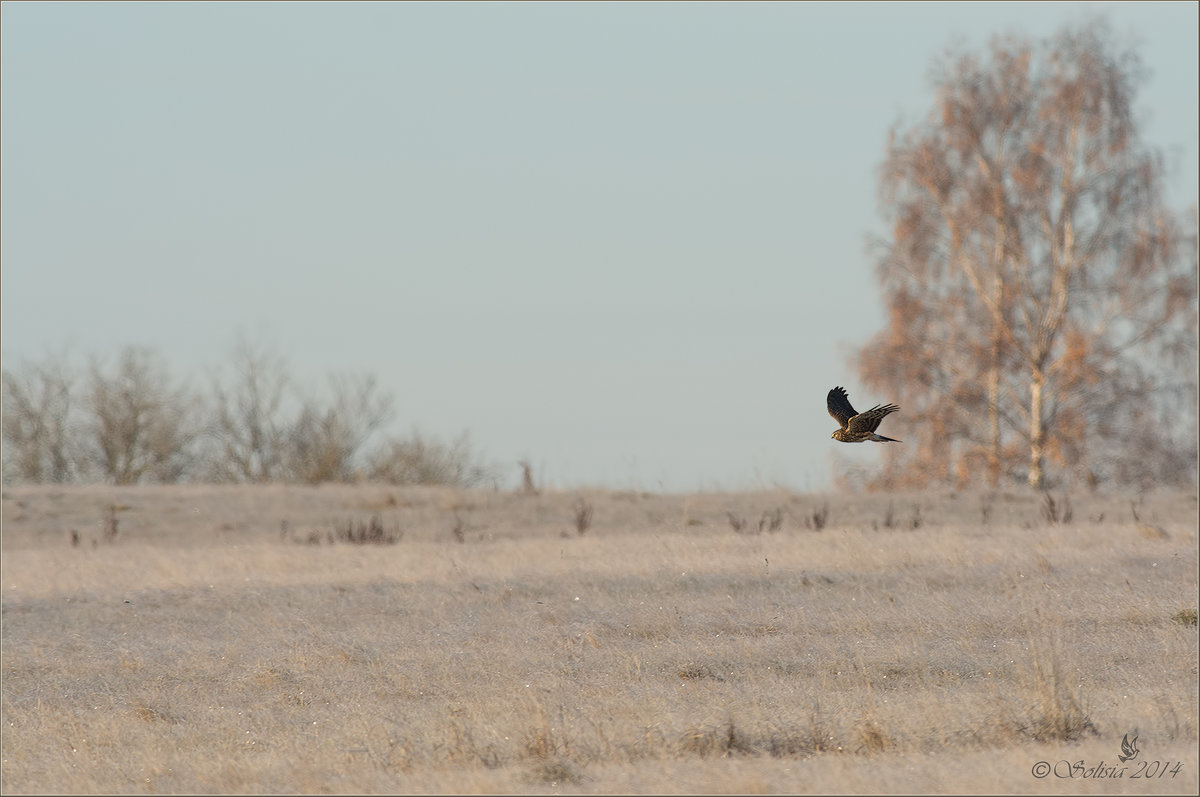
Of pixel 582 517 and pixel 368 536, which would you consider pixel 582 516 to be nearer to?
pixel 582 517

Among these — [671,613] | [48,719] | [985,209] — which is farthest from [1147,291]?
[48,719]

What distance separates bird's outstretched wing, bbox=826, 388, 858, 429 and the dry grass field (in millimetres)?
1625

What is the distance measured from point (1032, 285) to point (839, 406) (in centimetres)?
1913

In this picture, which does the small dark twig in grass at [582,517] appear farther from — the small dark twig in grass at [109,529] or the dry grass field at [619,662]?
the small dark twig in grass at [109,529]

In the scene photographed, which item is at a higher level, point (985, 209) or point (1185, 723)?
point (985, 209)

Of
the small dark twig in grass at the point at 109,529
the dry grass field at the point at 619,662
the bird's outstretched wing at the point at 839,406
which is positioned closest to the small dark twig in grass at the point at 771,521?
the dry grass field at the point at 619,662

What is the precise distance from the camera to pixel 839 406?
8281 millimetres

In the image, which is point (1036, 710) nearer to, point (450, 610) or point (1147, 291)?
point (450, 610)

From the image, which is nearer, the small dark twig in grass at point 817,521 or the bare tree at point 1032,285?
the small dark twig in grass at point 817,521

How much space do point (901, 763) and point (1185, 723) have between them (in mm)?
1646

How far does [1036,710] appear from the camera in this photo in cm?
675

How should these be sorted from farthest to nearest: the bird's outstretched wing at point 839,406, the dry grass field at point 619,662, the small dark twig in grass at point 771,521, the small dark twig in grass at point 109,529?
the small dark twig in grass at point 109,529, the small dark twig in grass at point 771,521, the bird's outstretched wing at point 839,406, the dry grass field at point 619,662

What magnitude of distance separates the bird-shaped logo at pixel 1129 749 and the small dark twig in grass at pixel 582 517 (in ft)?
39.0

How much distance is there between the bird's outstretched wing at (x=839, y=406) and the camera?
322 inches
